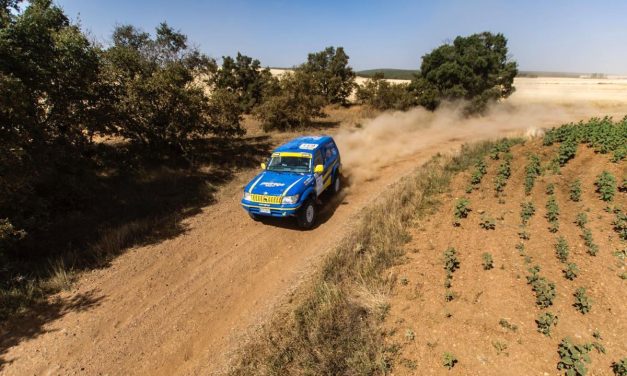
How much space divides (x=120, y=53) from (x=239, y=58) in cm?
1836

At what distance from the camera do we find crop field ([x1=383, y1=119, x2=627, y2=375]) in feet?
14.6

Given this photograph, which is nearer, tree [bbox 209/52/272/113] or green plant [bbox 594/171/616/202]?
green plant [bbox 594/171/616/202]

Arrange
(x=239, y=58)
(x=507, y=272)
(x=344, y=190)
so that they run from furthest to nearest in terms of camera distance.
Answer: (x=239, y=58)
(x=344, y=190)
(x=507, y=272)

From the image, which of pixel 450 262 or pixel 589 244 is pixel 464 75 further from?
pixel 450 262

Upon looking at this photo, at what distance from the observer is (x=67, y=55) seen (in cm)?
981

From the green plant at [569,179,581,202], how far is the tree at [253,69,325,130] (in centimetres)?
1745

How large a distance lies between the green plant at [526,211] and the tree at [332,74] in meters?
26.4

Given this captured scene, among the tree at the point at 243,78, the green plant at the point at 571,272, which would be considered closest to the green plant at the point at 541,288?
the green plant at the point at 571,272

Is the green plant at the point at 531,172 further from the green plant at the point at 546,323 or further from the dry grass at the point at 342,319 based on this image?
the green plant at the point at 546,323

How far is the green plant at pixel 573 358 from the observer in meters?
4.01

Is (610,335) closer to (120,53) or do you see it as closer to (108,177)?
(108,177)

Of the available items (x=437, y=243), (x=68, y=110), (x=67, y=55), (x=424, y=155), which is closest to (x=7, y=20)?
(x=67, y=55)

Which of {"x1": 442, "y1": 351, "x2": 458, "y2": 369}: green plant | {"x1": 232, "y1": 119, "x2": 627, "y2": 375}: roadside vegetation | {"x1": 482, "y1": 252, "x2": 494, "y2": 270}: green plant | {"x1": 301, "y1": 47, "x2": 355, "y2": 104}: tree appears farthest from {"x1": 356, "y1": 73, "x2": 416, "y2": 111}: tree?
{"x1": 442, "y1": 351, "x2": 458, "y2": 369}: green plant

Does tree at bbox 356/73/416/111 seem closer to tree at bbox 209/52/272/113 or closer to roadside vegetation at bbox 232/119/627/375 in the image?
tree at bbox 209/52/272/113
